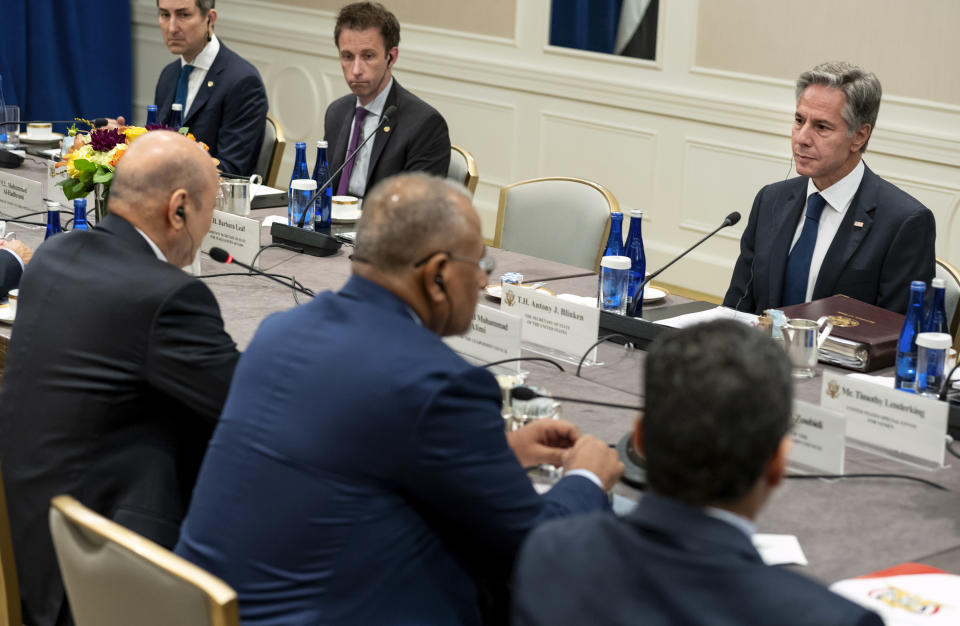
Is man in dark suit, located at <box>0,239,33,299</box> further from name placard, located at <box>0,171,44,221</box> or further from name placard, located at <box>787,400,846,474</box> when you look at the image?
name placard, located at <box>787,400,846,474</box>

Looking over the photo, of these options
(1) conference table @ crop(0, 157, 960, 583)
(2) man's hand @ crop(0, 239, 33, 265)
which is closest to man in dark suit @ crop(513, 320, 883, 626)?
(1) conference table @ crop(0, 157, 960, 583)

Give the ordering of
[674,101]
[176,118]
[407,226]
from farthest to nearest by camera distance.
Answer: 1. [674,101]
2. [176,118]
3. [407,226]

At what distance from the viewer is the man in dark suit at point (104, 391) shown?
2.11 metres

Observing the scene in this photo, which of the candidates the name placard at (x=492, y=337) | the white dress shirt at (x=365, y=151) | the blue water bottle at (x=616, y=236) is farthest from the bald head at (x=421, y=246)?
the white dress shirt at (x=365, y=151)

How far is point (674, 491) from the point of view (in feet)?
3.79

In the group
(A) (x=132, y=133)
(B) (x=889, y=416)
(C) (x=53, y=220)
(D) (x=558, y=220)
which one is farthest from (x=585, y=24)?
(B) (x=889, y=416)

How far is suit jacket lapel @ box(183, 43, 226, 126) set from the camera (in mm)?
4938

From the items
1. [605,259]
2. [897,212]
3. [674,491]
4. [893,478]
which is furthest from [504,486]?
[897,212]

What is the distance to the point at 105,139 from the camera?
3.23 m

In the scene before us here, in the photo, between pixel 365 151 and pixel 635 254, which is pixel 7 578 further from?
pixel 365 151

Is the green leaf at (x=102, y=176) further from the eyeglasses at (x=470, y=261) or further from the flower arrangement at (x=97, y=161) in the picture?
the eyeglasses at (x=470, y=261)

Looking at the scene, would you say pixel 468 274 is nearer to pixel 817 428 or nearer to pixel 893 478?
pixel 817 428

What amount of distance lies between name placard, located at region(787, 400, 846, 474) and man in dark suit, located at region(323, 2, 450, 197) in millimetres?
2412

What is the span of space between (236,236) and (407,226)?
1767 millimetres
